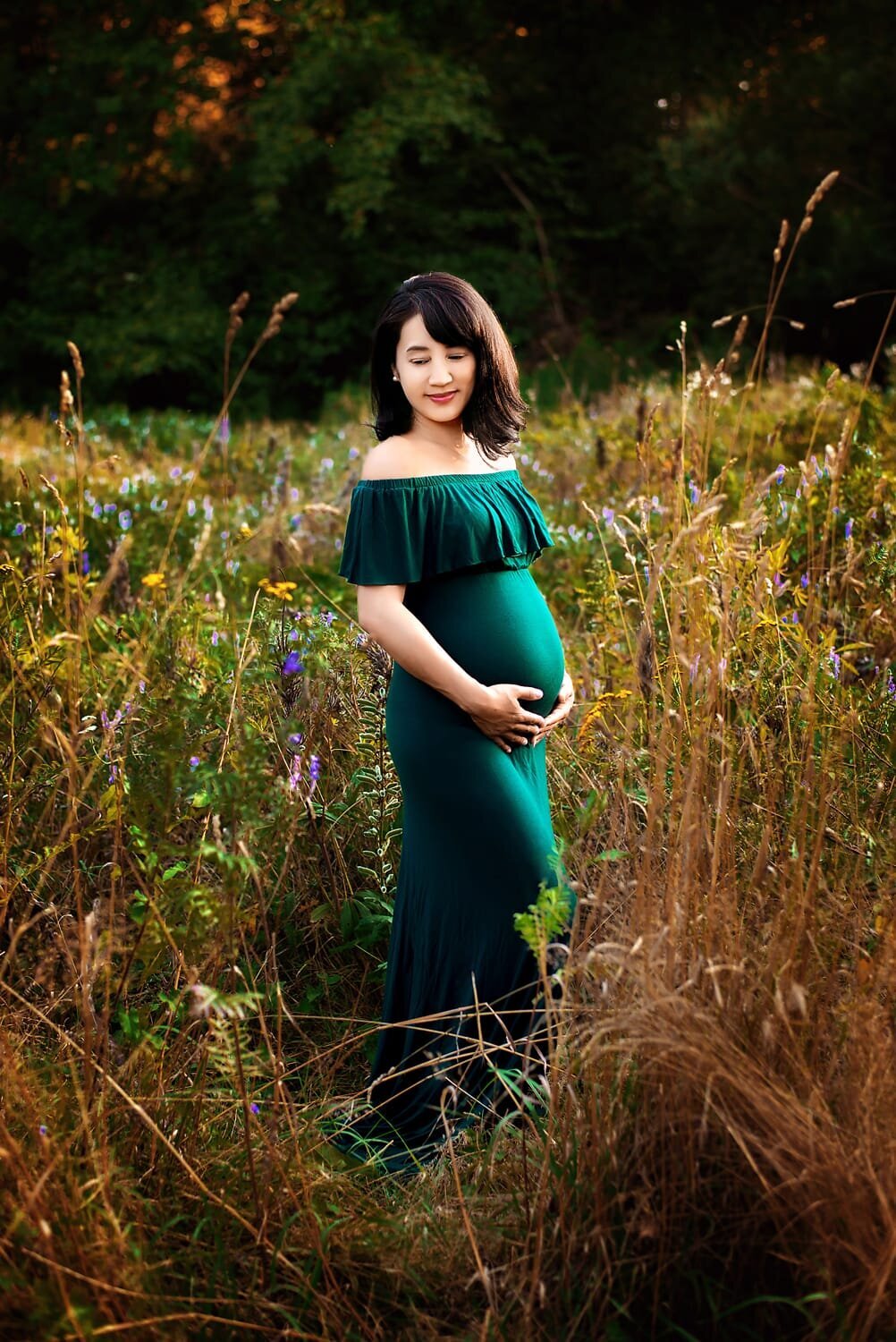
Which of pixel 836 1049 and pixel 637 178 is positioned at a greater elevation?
pixel 637 178

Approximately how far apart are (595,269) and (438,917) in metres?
19.3

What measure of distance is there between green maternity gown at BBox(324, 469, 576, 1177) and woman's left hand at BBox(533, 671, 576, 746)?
0.08ft

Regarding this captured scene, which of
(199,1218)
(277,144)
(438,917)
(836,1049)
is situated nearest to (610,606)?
(438,917)

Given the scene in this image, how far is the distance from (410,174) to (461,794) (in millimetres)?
18313

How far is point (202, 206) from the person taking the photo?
62.7 ft

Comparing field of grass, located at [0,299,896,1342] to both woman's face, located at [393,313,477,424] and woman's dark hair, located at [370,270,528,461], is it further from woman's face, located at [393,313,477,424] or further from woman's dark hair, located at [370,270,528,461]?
woman's face, located at [393,313,477,424]

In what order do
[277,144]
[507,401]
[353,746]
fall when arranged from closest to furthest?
[507,401] → [353,746] → [277,144]

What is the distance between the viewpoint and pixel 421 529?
229 centimetres

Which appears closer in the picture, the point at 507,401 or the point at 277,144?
the point at 507,401

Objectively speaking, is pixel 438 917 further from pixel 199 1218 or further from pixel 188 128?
pixel 188 128

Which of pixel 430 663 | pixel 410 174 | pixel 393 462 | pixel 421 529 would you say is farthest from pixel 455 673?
pixel 410 174

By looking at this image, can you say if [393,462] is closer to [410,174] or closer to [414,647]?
[414,647]

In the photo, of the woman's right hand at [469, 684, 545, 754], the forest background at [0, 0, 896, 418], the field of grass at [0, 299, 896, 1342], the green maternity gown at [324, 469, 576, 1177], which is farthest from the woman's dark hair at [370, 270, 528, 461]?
the forest background at [0, 0, 896, 418]

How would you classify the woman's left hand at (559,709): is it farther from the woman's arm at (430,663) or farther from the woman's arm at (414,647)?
the woman's arm at (414,647)
